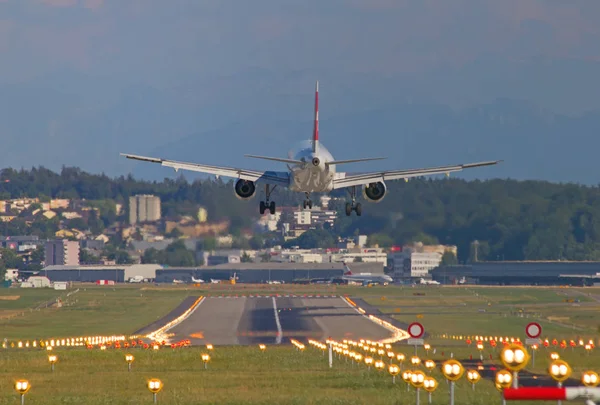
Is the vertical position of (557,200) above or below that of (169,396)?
above

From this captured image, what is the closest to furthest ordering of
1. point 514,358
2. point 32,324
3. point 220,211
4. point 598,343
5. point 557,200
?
point 514,358 < point 598,343 < point 32,324 < point 220,211 < point 557,200

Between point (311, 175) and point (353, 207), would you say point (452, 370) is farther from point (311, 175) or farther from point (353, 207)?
point (353, 207)

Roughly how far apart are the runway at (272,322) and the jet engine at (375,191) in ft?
106

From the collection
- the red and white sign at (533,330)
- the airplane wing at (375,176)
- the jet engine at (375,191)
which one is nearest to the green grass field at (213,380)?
the red and white sign at (533,330)

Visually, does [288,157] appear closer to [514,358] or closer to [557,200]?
[514,358]

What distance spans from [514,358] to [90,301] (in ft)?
476

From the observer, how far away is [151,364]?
2948 inches

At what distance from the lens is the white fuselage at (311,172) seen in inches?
2393

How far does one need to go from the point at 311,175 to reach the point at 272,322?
6145 cm

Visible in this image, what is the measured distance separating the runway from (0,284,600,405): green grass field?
527cm

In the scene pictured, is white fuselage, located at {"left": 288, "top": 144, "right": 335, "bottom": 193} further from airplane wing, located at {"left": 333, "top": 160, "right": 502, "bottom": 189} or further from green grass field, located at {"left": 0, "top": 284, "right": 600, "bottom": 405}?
green grass field, located at {"left": 0, "top": 284, "right": 600, "bottom": 405}

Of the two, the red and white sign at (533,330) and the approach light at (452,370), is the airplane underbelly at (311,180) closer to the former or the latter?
the red and white sign at (533,330)

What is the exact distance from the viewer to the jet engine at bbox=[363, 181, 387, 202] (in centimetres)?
6569

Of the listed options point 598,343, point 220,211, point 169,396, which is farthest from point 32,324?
point 169,396
